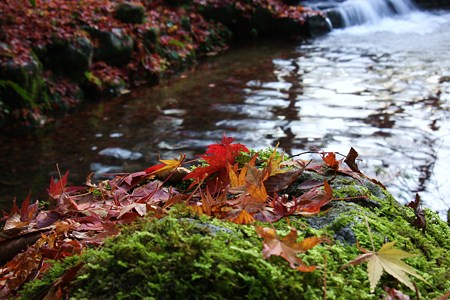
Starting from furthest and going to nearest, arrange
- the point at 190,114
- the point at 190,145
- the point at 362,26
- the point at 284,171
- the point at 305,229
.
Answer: the point at 362,26, the point at 190,114, the point at 190,145, the point at 284,171, the point at 305,229

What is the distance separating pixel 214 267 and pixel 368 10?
1467 cm

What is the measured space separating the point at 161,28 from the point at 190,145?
6.06 meters

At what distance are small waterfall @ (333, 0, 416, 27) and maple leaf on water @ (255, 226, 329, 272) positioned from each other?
13.5 meters

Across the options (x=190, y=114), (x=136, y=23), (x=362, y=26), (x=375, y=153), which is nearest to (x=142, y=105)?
(x=190, y=114)

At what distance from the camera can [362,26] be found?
13.7m

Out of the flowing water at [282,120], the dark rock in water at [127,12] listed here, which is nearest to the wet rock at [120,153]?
the flowing water at [282,120]

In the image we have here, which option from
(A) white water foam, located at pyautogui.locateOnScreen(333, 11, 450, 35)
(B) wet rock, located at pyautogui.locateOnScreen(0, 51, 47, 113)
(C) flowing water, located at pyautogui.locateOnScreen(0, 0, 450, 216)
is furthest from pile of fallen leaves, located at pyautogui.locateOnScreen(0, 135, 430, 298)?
(A) white water foam, located at pyautogui.locateOnScreen(333, 11, 450, 35)

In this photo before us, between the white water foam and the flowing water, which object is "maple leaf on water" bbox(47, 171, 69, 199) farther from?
the white water foam

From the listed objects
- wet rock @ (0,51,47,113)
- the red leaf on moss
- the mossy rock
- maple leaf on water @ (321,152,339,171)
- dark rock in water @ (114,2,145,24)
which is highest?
the mossy rock

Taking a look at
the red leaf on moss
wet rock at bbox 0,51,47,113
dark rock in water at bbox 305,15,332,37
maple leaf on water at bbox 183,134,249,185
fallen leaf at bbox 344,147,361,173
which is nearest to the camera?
the red leaf on moss

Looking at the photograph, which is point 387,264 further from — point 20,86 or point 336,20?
point 336,20

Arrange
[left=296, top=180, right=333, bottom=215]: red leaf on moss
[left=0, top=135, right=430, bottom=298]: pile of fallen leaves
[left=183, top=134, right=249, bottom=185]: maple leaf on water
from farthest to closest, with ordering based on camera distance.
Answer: [left=183, top=134, right=249, bottom=185]: maple leaf on water < [left=296, top=180, right=333, bottom=215]: red leaf on moss < [left=0, top=135, right=430, bottom=298]: pile of fallen leaves

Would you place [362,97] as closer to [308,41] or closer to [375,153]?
[375,153]

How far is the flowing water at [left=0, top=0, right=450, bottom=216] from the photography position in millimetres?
5309
